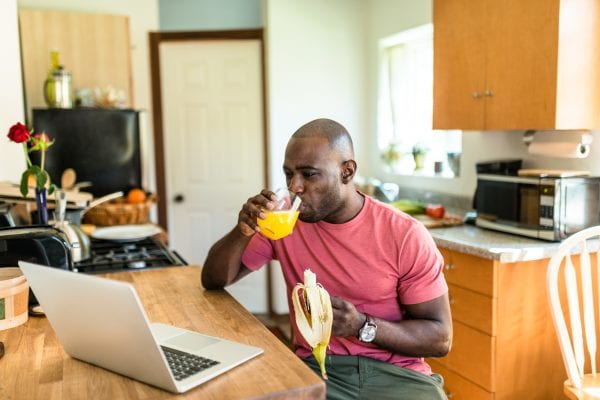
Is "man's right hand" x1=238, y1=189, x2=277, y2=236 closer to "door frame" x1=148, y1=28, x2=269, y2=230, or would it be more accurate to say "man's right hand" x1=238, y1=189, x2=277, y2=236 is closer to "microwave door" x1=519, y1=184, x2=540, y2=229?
"microwave door" x1=519, y1=184, x2=540, y2=229

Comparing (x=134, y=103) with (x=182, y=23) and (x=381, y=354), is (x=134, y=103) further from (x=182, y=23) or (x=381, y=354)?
(x=381, y=354)

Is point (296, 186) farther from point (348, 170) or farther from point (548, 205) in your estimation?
point (548, 205)

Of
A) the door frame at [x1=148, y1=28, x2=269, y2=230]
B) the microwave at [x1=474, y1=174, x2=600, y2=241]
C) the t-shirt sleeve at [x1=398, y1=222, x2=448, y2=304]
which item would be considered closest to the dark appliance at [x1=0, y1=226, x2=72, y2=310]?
the t-shirt sleeve at [x1=398, y1=222, x2=448, y2=304]

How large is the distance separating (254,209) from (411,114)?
2.95m

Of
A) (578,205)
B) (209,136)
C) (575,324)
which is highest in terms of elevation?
(209,136)

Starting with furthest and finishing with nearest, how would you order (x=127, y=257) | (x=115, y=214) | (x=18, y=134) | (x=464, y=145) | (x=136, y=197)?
(x=464, y=145) < (x=136, y=197) < (x=115, y=214) < (x=127, y=257) < (x=18, y=134)

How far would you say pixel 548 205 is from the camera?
2.58 meters

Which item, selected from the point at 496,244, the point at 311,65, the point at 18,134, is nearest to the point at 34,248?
the point at 18,134

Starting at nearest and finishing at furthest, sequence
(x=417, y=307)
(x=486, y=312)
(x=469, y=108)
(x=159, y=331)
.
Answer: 1. (x=159, y=331)
2. (x=417, y=307)
3. (x=486, y=312)
4. (x=469, y=108)

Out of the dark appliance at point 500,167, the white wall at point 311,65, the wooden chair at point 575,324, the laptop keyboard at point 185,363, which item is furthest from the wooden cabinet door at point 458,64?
the laptop keyboard at point 185,363

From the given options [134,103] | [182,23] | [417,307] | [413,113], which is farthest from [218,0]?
[417,307]

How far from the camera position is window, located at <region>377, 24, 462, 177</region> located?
12.7 ft

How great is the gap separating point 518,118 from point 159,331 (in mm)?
1960

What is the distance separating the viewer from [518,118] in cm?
268
